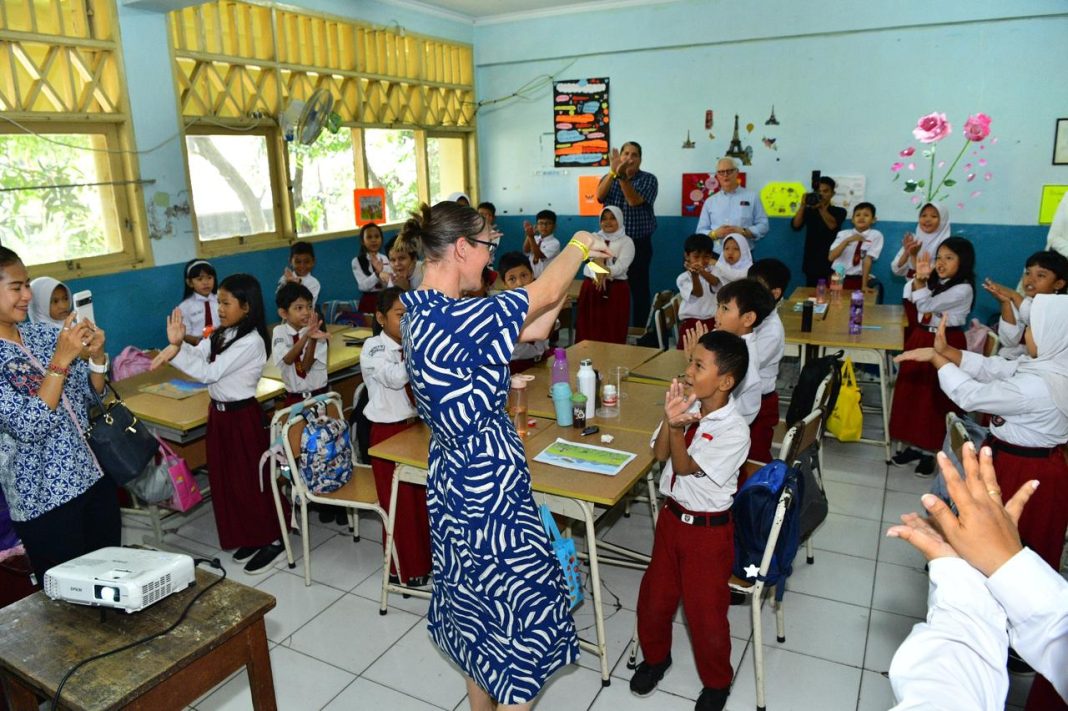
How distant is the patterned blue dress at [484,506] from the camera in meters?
1.99

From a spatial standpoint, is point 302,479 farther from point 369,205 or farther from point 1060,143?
point 1060,143

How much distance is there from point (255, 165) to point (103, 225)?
5.39 feet

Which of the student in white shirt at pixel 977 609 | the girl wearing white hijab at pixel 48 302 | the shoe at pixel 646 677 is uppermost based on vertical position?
the girl wearing white hijab at pixel 48 302

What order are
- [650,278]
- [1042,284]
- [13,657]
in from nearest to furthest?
[13,657], [1042,284], [650,278]

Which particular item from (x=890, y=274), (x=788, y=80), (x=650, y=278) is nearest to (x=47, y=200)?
(x=650, y=278)

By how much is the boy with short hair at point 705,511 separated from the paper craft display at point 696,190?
624cm

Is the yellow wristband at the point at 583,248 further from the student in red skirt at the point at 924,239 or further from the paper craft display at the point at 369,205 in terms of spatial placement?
the paper craft display at the point at 369,205

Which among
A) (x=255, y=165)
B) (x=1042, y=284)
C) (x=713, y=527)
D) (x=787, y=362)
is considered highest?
(x=255, y=165)

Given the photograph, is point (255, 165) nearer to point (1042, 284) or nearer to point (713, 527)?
point (713, 527)

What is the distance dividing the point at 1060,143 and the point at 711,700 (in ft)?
22.4

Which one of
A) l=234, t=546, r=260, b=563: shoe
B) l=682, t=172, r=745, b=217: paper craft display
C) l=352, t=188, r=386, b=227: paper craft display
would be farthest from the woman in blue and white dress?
l=682, t=172, r=745, b=217: paper craft display

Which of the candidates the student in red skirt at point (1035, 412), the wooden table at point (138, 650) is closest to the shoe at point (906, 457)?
the student in red skirt at point (1035, 412)

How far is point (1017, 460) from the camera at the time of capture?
3.11 meters

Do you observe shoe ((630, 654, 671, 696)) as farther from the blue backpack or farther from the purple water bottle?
the purple water bottle
